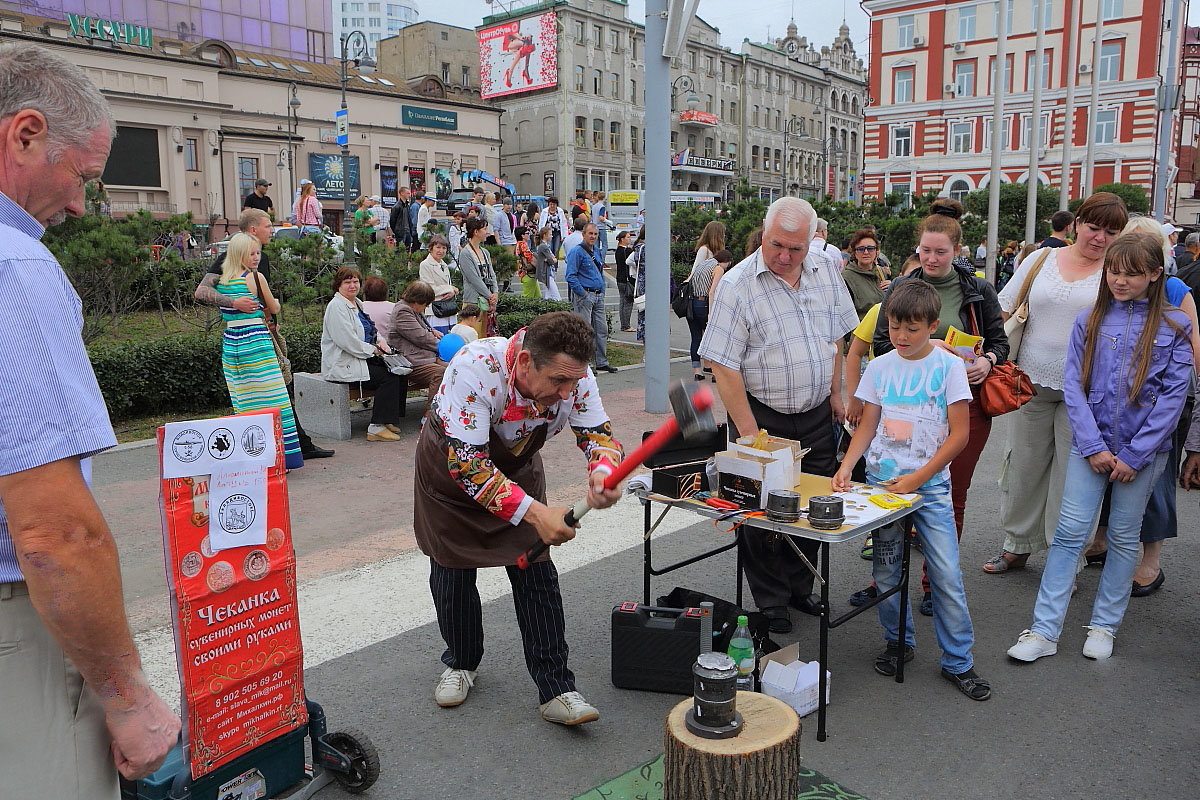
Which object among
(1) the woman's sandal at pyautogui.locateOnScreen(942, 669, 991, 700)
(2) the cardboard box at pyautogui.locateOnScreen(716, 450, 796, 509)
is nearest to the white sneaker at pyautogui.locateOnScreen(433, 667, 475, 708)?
(2) the cardboard box at pyautogui.locateOnScreen(716, 450, 796, 509)

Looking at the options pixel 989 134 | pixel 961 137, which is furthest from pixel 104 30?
pixel 989 134

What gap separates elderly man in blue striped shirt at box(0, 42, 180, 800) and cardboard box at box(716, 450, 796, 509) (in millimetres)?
2445

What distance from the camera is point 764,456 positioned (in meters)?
3.81

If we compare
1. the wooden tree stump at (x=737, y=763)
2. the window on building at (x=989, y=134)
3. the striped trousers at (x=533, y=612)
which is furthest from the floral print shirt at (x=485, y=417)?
the window on building at (x=989, y=134)

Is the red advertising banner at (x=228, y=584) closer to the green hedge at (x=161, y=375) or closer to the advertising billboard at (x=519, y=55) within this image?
the green hedge at (x=161, y=375)

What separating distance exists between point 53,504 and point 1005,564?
509 cm

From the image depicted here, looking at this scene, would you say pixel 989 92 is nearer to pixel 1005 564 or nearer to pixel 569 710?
pixel 1005 564

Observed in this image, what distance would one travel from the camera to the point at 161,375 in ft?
29.8

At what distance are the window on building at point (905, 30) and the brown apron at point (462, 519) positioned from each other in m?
66.2

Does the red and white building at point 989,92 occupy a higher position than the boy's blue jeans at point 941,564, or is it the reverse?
the red and white building at point 989,92

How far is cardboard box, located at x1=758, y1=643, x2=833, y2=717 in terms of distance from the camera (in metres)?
3.76

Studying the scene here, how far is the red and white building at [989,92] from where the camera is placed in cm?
5512

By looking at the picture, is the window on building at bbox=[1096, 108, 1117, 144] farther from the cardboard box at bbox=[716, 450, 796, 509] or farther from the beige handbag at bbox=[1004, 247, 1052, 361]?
the cardboard box at bbox=[716, 450, 796, 509]

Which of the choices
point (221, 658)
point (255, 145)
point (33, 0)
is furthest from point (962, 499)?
point (33, 0)
